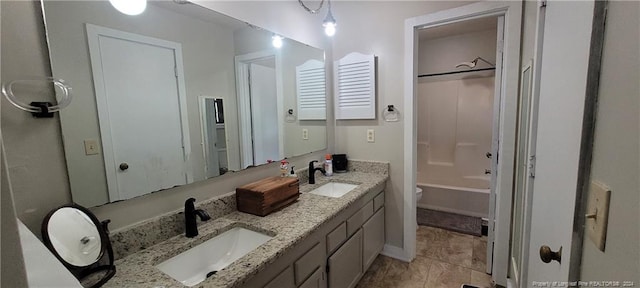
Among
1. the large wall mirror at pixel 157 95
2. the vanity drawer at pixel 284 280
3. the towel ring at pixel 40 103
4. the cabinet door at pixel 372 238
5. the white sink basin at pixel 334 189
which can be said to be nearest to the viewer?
the towel ring at pixel 40 103

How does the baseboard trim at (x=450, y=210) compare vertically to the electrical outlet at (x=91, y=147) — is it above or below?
below

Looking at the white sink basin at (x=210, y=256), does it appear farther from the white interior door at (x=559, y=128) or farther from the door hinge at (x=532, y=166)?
the door hinge at (x=532, y=166)

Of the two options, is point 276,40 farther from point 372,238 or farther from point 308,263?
point 372,238

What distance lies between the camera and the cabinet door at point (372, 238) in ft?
6.58

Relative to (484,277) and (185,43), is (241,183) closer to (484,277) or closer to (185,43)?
(185,43)

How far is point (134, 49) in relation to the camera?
44.2 inches

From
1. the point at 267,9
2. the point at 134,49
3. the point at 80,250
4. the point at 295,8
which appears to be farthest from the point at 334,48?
the point at 80,250

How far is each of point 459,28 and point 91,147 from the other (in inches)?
148

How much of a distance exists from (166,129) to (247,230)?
66 cm

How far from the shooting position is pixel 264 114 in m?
1.85

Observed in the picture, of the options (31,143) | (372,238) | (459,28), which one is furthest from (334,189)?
(459,28)

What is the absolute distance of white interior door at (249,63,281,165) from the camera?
1.76 m

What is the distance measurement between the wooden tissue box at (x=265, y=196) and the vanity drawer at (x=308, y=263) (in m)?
0.33

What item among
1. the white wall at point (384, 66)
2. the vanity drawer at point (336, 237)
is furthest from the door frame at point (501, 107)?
the vanity drawer at point (336, 237)
